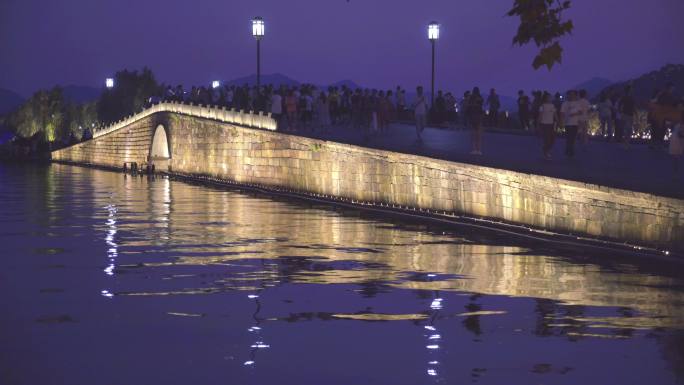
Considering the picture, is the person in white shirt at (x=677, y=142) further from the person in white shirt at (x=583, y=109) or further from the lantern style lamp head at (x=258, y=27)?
the lantern style lamp head at (x=258, y=27)

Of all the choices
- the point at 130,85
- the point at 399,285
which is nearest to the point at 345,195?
the point at 399,285

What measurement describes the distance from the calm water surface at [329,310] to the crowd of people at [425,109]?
19.8ft

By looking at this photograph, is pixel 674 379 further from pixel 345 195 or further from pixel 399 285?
pixel 345 195

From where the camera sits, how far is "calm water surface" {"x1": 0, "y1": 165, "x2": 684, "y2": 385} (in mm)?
8242

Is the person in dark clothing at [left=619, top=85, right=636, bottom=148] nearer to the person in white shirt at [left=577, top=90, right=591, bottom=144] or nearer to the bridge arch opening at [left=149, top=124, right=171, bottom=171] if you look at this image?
the person in white shirt at [left=577, top=90, right=591, bottom=144]

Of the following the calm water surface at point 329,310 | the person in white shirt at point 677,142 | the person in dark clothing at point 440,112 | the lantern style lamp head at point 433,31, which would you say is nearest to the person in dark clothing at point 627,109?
the person in white shirt at point 677,142

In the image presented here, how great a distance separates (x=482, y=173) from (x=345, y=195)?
8837mm

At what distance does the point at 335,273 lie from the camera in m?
14.4

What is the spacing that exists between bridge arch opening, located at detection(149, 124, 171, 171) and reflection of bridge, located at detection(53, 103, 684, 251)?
0.16m

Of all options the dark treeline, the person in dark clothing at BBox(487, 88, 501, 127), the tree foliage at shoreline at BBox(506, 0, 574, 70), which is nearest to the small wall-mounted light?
the person in dark clothing at BBox(487, 88, 501, 127)

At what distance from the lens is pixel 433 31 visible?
40.9 m

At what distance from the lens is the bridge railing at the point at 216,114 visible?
132ft

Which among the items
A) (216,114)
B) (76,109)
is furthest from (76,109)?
(216,114)

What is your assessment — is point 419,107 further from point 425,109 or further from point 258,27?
point 258,27
